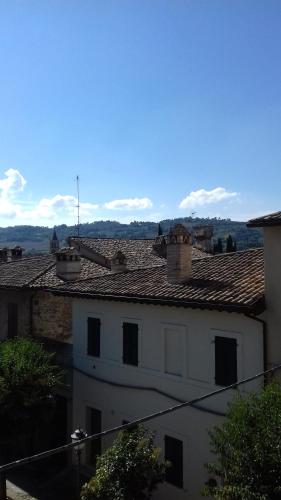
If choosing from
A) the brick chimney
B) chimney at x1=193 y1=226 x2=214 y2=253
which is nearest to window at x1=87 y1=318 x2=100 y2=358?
the brick chimney

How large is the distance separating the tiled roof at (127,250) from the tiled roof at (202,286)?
26.6 ft

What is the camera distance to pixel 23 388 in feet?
53.4

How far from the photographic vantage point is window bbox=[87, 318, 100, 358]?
17359mm

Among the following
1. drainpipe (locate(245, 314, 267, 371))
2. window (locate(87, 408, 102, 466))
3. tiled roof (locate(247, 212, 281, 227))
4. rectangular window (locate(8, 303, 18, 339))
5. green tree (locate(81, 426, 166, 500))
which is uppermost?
tiled roof (locate(247, 212, 281, 227))

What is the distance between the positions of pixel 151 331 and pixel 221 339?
270 centimetres

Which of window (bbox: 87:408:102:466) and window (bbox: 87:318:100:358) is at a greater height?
window (bbox: 87:318:100:358)

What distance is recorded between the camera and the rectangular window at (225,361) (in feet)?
42.8

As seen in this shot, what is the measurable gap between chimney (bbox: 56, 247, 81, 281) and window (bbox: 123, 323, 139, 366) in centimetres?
642

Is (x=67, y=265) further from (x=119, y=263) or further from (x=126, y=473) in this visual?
(x=126, y=473)

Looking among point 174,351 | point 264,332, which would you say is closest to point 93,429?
point 174,351

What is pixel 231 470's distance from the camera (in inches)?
307

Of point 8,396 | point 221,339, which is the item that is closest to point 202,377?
point 221,339

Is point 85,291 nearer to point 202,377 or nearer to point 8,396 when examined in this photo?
Answer: point 8,396

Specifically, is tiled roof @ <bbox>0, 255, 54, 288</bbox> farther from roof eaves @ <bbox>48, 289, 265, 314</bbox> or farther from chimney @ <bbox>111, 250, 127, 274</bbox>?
roof eaves @ <bbox>48, 289, 265, 314</bbox>
